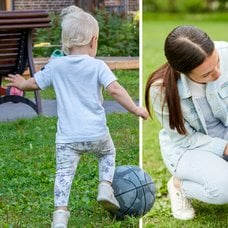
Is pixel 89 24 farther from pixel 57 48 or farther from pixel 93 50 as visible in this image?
pixel 57 48

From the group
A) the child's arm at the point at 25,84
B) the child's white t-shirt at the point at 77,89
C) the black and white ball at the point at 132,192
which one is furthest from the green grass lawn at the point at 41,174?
the child's arm at the point at 25,84

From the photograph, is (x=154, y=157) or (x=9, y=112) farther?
(x=154, y=157)

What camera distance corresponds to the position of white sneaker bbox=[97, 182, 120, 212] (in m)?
3.29

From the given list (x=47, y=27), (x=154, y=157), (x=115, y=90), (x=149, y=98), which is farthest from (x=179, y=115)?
(x=154, y=157)

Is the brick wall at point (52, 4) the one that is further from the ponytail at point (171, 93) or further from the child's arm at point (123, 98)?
the child's arm at point (123, 98)

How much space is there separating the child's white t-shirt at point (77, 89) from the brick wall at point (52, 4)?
0.58 metres

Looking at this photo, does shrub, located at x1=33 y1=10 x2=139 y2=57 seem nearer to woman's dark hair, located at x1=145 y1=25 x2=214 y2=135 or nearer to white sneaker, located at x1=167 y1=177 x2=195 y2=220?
woman's dark hair, located at x1=145 y1=25 x2=214 y2=135

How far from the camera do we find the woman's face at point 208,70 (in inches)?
130

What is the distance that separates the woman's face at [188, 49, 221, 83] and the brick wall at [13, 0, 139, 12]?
51cm

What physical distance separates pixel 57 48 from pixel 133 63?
35 cm

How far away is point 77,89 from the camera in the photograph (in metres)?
3.16

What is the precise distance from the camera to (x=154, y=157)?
457cm

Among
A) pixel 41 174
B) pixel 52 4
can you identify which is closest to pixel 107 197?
pixel 41 174

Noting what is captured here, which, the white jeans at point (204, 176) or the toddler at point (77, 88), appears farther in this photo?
the white jeans at point (204, 176)
